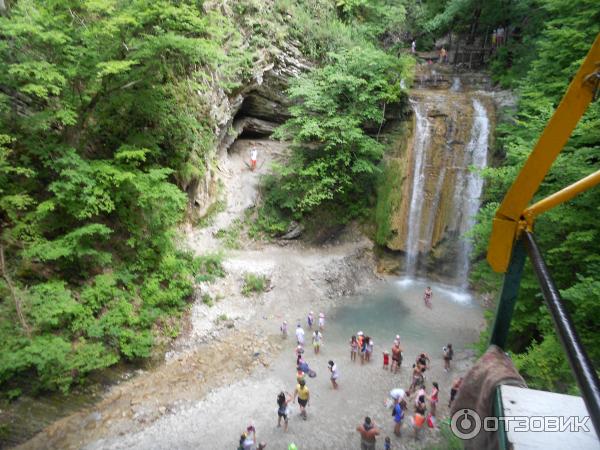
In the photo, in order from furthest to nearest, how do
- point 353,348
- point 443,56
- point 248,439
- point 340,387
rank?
point 443,56
point 353,348
point 340,387
point 248,439

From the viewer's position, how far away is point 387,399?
986 cm

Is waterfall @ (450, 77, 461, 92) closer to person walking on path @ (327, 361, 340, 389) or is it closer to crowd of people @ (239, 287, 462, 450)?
crowd of people @ (239, 287, 462, 450)

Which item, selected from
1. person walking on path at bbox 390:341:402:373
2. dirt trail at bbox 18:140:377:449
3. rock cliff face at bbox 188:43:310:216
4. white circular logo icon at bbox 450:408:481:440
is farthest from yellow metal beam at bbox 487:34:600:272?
rock cliff face at bbox 188:43:310:216

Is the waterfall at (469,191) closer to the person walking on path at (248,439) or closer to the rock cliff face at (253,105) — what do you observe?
the rock cliff face at (253,105)

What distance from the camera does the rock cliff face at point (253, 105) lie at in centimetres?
1608

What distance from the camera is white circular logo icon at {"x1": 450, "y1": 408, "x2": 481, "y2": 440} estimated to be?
2.09 m

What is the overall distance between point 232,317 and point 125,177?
6.39 meters

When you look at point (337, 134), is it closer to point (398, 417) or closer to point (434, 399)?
point (434, 399)

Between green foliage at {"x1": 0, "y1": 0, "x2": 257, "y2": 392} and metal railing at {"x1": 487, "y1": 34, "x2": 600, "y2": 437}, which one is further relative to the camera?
green foliage at {"x1": 0, "y1": 0, "x2": 257, "y2": 392}

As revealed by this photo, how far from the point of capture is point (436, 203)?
1680 centimetres

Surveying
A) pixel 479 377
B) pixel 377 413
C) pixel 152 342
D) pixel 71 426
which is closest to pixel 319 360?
pixel 377 413

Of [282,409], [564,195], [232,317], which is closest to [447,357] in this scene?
[282,409]

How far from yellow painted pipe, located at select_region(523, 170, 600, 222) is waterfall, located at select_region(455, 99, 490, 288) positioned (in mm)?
14689

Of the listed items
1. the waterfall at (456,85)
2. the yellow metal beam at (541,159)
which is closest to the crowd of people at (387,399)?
the yellow metal beam at (541,159)
